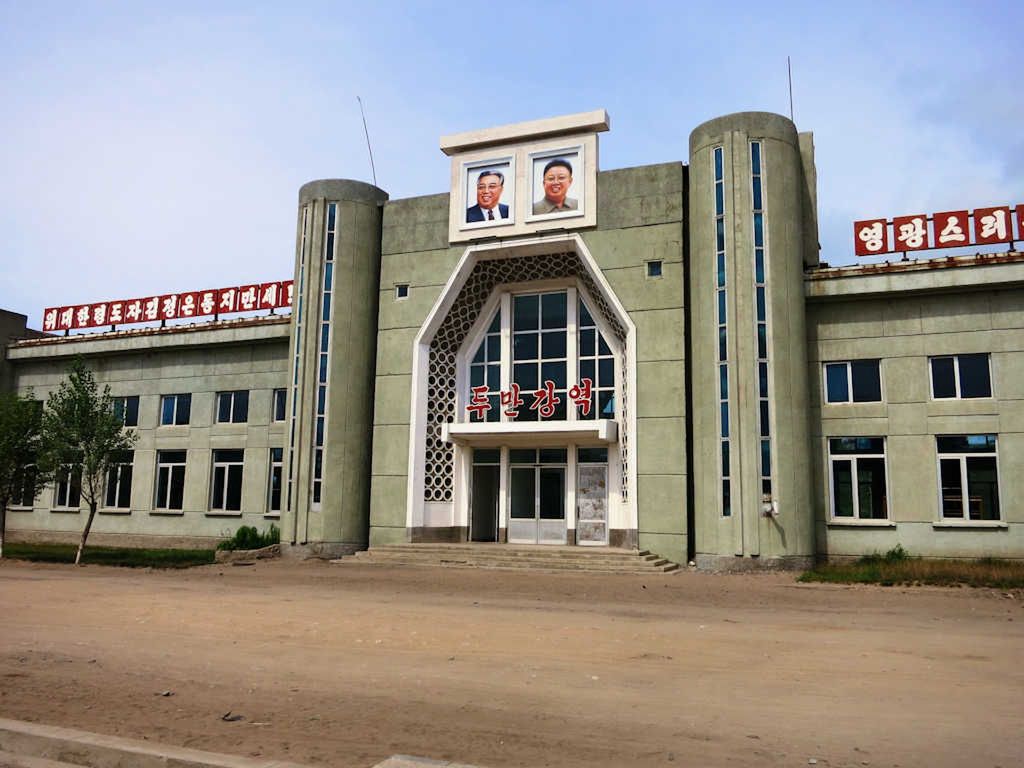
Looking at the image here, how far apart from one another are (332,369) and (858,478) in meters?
15.5

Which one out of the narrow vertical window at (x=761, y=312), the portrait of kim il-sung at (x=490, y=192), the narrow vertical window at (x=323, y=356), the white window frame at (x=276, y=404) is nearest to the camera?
the narrow vertical window at (x=761, y=312)

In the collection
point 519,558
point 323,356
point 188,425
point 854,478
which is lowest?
point 519,558

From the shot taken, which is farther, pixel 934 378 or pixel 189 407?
pixel 189 407

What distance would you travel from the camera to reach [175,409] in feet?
100

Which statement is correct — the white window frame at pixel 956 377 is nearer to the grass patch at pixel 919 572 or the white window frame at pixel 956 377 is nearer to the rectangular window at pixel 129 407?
the grass patch at pixel 919 572

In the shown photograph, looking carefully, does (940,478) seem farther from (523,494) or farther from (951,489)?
(523,494)

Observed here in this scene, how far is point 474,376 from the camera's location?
26.4m

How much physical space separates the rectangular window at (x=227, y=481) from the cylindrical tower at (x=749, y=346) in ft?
52.8

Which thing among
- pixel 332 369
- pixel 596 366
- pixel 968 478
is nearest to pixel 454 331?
pixel 332 369

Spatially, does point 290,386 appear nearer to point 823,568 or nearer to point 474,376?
point 474,376

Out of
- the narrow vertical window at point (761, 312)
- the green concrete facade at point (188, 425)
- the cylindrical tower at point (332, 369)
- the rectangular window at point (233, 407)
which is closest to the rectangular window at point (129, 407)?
the green concrete facade at point (188, 425)

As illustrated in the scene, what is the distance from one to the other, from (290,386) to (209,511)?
6457 mm

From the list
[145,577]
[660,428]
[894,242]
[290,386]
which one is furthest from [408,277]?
[894,242]

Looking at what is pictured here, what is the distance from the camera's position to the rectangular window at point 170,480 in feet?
98.2
